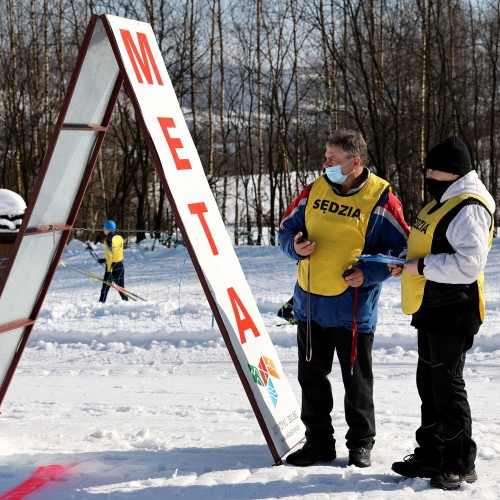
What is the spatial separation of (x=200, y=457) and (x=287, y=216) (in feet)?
5.10

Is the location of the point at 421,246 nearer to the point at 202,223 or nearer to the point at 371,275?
the point at 371,275

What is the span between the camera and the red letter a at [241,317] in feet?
13.2

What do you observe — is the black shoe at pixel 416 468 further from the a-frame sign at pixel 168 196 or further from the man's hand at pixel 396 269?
the man's hand at pixel 396 269

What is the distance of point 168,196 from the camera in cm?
368

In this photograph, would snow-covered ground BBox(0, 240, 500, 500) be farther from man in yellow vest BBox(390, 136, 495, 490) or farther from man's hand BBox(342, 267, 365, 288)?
man's hand BBox(342, 267, 365, 288)

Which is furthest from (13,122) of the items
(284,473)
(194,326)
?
(284,473)

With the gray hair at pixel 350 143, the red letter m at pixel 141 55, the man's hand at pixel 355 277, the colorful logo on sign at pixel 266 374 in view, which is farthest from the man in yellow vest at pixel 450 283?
the red letter m at pixel 141 55

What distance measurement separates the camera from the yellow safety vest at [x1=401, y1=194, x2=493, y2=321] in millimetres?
3525

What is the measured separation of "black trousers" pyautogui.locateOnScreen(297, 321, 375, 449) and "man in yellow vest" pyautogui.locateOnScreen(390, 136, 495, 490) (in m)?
0.44

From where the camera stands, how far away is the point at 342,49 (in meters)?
20.2

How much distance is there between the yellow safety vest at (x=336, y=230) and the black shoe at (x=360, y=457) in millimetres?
920

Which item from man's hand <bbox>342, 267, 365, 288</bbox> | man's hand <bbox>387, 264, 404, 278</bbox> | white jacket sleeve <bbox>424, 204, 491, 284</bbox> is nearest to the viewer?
white jacket sleeve <bbox>424, 204, 491, 284</bbox>

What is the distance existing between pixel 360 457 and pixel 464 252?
1.38m

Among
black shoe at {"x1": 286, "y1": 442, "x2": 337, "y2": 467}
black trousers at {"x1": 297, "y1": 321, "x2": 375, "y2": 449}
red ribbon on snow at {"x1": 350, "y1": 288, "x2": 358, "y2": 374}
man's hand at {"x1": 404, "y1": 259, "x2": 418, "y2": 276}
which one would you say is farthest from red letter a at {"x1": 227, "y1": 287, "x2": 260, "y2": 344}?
man's hand at {"x1": 404, "y1": 259, "x2": 418, "y2": 276}
